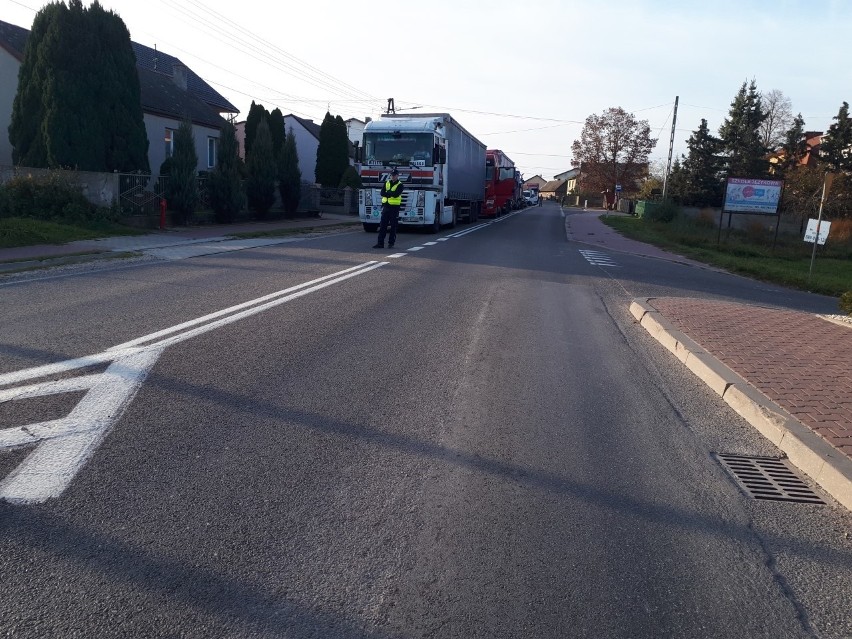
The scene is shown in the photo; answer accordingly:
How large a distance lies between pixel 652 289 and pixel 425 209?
1257cm

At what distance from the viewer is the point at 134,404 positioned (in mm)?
5477

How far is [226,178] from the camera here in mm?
26234

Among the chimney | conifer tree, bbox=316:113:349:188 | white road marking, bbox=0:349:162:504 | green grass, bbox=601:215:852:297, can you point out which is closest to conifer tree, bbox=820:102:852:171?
green grass, bbox=601:215:852:297

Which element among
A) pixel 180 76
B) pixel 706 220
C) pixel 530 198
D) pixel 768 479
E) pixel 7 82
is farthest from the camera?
pixel 530 198

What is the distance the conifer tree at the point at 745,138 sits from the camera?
58375 mm

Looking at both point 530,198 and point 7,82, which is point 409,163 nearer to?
point 7,82

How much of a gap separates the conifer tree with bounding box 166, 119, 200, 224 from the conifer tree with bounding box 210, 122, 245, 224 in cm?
185

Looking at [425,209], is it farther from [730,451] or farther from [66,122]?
[730,451]

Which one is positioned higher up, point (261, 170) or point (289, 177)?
point (261, 170)

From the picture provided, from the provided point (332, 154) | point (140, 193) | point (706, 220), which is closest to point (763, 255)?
point (706, 220)

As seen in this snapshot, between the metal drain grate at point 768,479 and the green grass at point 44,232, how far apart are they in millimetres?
15945

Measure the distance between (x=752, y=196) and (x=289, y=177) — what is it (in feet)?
64.1

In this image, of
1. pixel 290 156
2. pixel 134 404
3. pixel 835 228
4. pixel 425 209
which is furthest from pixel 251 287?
pixel 835 228

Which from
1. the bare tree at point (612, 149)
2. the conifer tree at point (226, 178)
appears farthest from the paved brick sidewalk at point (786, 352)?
the bare tree at point (612, 149)
